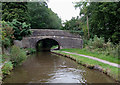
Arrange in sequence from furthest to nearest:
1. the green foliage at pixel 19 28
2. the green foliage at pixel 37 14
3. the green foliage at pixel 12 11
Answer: the green foliage at pixel 37 14 < the green foliage at pixel 12 11 < the green foliage at pixel 19 28

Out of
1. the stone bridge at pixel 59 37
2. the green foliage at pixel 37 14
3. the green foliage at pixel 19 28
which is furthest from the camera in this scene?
the green foliage at pixel 37 14

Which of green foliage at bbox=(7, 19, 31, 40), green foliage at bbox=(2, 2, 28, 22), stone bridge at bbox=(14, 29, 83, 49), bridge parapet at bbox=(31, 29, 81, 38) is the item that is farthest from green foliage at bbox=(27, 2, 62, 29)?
green foliage at bbox=(7, 19, 31, 40)

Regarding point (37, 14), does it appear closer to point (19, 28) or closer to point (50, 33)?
point (50, 33)

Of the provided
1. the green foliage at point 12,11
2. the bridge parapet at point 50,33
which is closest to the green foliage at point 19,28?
the green foliage at point 12,11

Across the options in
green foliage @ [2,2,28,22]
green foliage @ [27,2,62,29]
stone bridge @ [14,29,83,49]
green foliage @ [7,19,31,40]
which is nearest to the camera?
green foliage @ [7,19,31,40]

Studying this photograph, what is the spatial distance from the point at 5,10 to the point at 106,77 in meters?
17.3

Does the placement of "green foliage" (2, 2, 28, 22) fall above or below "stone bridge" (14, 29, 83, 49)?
above

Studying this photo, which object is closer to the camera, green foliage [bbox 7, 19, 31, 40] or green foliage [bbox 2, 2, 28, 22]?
green foliage [bbox 7, 19, 31, 40]

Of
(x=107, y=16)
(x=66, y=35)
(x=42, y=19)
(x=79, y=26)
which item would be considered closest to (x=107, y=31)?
(x=107, y=16)

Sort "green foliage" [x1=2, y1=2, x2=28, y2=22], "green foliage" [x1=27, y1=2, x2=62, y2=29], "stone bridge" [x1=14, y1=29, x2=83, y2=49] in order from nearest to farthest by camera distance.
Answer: "green foliage" [x1=2, y1=2, x2=28, y2=22], "stone bridge" [x1=14, y1=29, x2=83, y2=49], "green foliage" [x1=27, y1=2, x2=62, y2=29]

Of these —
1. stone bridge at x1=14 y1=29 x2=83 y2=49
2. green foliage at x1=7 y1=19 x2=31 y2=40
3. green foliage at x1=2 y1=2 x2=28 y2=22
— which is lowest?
stone bridge at x1=14 y1=29 x2=83 y2=49

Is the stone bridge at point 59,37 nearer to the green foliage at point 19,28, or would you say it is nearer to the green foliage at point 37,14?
the green foliage at point 19,28

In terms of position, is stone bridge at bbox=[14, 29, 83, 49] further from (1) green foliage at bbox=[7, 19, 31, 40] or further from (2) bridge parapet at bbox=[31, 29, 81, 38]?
(1) green foliage at bbox=[7, 19, 31, 40]

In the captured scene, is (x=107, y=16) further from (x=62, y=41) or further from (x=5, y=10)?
(x=5, y=10)
